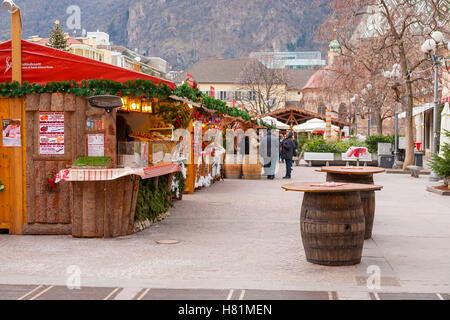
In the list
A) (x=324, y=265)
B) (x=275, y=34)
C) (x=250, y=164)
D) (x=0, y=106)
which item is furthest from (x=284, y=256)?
(x=275, y=34)

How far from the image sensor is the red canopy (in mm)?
9039

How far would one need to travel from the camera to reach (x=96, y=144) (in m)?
8.87

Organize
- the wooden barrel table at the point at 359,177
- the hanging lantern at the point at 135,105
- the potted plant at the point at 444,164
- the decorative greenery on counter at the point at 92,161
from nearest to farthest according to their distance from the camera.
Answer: the wooden barrel table at the point at 359,177
the decorative greenery on counter at the point at 92,161
the hanging lantern at the point at 135,105
the potted plant at the point at 444,164

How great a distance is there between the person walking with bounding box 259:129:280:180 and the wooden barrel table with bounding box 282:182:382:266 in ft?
47.8

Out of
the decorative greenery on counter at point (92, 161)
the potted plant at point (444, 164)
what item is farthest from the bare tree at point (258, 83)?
the decorative greenery on counter at point (92, 161)

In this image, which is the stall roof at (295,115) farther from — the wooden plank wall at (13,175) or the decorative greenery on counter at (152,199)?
the wooden plank wall at (13,175)

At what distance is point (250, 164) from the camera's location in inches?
837

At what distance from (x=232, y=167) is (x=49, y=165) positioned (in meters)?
Answer: 12.9

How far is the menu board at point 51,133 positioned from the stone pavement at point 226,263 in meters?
1.36

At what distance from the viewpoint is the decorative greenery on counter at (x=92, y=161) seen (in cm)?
856

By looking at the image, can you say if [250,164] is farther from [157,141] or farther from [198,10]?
[198,10]

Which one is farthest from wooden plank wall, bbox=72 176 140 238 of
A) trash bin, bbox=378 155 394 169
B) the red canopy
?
trash bin, bbox=378 155 394 169

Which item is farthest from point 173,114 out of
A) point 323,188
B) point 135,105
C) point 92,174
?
point 323,188

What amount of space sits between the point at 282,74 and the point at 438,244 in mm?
67864
